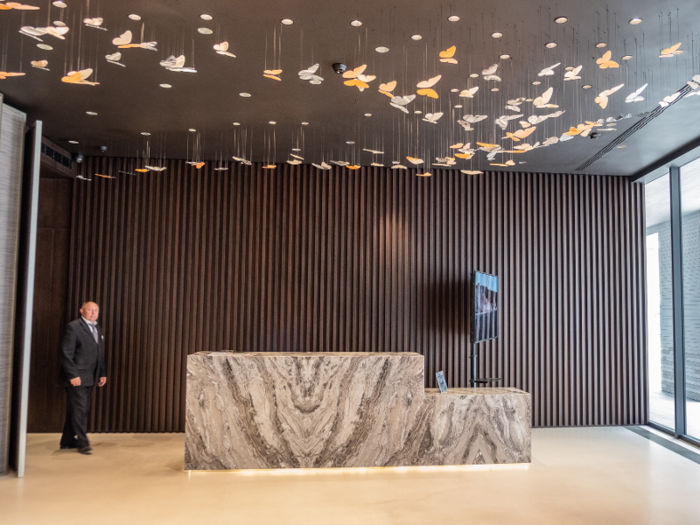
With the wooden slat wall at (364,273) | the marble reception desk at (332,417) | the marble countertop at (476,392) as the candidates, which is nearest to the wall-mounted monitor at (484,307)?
the wooden slat wall at (364,273)

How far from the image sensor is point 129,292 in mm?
6773

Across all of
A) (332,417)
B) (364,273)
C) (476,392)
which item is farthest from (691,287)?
(332,417)

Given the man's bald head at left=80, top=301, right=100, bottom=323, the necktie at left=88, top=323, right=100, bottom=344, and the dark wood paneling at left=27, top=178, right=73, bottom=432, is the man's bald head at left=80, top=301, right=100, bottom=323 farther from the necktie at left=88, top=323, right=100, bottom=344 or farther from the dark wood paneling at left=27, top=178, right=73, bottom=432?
the dark wood paneling at left=27, top=178, right=73, bottom=432

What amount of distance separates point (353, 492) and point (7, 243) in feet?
12.7

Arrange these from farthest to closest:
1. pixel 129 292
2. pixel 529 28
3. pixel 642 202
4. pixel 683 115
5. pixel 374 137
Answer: pixel 642 202, pixel 129 292, pixel 374 137, pixel 683 115, pixel 529 28

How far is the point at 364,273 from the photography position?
7.08 metres

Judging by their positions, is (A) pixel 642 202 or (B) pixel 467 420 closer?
(B) pixel 467 420

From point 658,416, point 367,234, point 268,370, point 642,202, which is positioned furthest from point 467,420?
point 642,202

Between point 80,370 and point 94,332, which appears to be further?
point 94,332

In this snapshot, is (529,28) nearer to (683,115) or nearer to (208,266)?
(683,115)

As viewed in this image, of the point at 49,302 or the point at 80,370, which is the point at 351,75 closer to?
the point at 80,370

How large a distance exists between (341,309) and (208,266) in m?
1.81

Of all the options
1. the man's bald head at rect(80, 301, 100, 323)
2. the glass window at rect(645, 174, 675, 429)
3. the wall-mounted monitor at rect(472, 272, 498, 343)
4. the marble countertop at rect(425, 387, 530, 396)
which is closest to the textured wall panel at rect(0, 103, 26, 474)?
the man's bald head at rect(80, 301, 100, 323)

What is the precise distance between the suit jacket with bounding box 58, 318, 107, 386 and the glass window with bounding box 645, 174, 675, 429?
6968 millimetres
